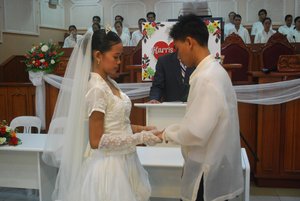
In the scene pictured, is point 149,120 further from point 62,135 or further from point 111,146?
point 111,146

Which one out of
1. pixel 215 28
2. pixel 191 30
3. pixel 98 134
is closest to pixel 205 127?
pixel 191 30

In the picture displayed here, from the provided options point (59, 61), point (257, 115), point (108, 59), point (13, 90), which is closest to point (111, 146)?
point (108, 59)

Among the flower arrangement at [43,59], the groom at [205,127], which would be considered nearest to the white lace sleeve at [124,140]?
the groom at [205,127]

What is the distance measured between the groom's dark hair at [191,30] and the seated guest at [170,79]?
1.66 meters

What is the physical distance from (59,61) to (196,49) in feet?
10.6

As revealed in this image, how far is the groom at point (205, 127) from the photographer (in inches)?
52.1

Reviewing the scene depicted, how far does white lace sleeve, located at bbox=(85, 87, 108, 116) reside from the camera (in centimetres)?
155

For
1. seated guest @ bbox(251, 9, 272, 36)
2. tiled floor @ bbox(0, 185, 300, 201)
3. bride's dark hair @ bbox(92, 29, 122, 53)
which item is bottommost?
tiled floor @ bbox(0, 185, 300, 201)

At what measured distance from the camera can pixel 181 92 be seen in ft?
10.3

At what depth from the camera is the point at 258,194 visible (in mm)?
3365

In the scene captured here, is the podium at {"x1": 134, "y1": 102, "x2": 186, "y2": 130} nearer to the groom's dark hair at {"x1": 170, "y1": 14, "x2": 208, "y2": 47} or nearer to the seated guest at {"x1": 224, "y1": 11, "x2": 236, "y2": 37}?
the groom's dark hair at {"x1": 170, "y1": 14, "x2": 208, "y2": 47}

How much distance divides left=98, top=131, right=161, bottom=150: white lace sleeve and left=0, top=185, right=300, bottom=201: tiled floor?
198cm

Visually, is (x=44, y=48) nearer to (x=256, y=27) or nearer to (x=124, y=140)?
(x=124, y=140)

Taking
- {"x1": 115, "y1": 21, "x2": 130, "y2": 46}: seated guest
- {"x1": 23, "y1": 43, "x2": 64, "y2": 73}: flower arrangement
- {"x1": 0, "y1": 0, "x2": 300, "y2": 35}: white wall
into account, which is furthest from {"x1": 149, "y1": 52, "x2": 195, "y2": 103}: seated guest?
{"x1": 0, "y1": 0, "x2": 300, "y2": 35}: white wall
